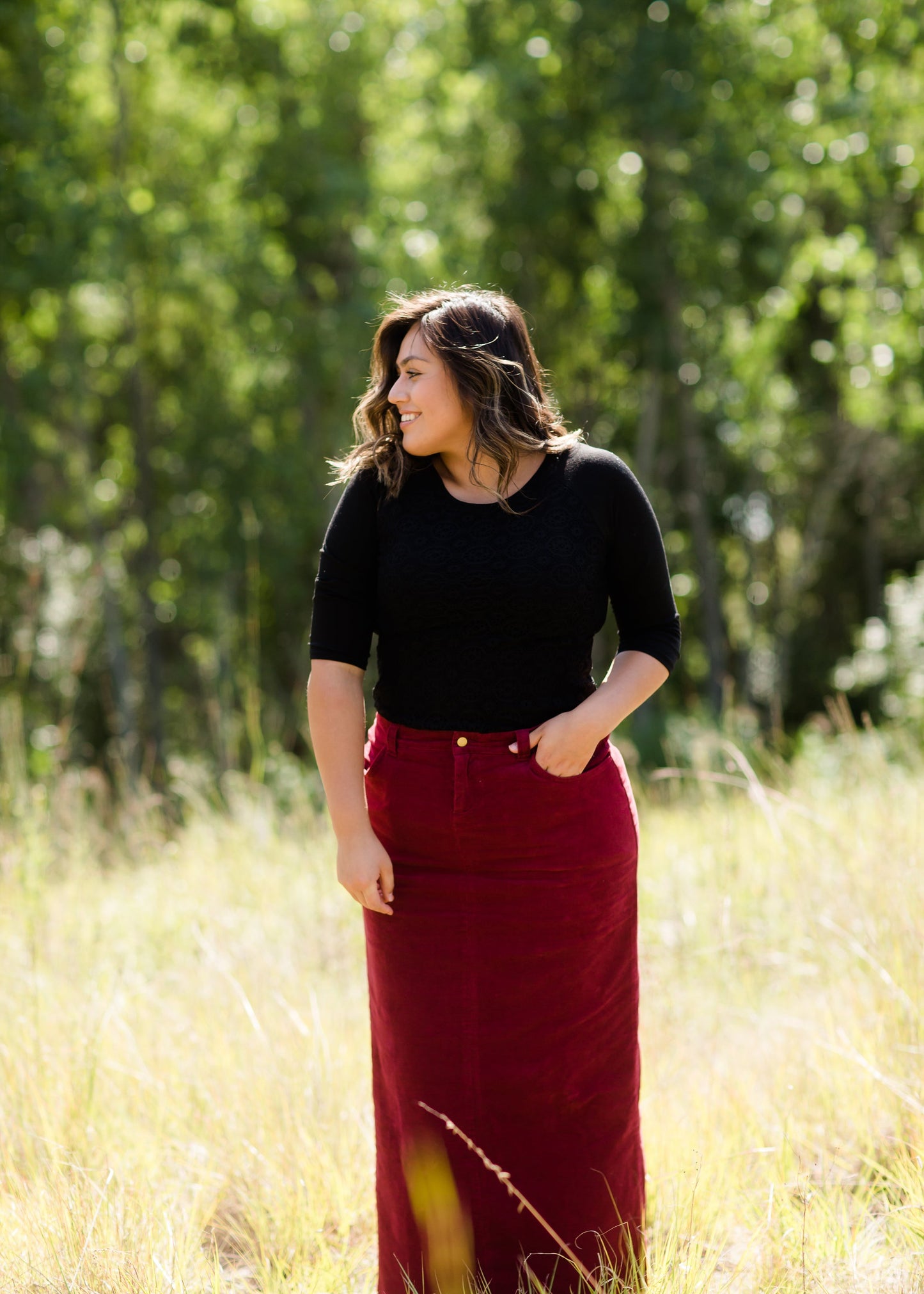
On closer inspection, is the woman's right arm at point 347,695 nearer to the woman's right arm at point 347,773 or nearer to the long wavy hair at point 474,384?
the woman's right arm at point 347,773

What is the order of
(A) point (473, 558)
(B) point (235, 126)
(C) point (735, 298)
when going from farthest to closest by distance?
(B) point (235, 126), (C) point (735, 298), (A) point (473, 558)

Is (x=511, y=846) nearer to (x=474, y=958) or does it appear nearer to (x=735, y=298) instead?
(x=474, y=958)

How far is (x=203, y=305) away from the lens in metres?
17.1

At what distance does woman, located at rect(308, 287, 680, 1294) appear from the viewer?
2.02 meters

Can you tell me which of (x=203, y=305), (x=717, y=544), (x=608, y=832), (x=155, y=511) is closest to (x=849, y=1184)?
(x=608, y=832)

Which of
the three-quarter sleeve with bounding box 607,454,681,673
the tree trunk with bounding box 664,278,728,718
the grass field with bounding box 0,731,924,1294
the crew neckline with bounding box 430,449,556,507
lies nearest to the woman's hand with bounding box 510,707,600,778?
the three-quarter sleeve with bounding box 607,454,681,673

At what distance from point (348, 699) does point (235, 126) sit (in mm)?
15980

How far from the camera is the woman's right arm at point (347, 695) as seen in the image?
2.03m

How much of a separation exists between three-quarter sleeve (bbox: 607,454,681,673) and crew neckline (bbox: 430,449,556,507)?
5.2 inches

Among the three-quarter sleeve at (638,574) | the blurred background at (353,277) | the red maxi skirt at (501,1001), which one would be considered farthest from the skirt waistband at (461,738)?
the blurred background at (353,277)

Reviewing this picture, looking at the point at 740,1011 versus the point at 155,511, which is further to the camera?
the point at 155,511

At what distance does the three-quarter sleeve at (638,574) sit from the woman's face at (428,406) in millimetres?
316

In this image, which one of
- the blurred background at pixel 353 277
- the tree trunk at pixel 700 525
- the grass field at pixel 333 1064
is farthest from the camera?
the tree trunk at pixel 700 525

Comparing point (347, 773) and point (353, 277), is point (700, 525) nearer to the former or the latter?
point (353, 277)
